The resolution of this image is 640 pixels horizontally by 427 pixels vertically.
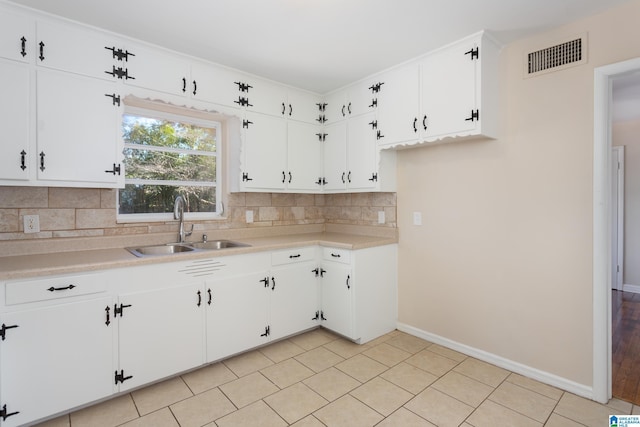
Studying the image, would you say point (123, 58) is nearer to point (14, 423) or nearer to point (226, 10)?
point (226, 10)

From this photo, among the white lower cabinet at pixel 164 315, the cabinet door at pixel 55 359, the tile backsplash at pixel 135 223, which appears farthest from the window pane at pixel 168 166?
the cabinet door at pixel 55 359

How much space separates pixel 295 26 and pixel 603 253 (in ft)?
8.25

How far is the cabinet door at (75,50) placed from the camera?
6.64 ft

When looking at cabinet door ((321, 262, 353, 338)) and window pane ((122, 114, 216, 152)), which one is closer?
window pane ((122, 114, 216, 152))

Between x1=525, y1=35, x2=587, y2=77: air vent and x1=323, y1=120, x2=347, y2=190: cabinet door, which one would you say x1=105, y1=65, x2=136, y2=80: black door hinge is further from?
x1=525, y1=35, x2=587, y2=77: air vent

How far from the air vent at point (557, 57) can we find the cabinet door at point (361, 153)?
4.22 ft

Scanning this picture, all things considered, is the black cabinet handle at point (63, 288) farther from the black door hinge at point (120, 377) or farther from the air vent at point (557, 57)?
the air vent at point (557, 57)

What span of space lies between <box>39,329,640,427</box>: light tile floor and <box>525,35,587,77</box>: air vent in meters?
2.22

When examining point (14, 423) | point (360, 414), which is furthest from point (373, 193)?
point (14, 423)

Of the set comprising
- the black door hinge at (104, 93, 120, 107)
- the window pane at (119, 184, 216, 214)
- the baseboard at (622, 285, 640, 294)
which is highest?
the black door hinge at (104, 93, 120, 107)

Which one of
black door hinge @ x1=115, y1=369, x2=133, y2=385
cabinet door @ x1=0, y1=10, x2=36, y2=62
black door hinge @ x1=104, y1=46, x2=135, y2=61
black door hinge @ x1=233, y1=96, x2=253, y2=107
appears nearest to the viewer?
cabinet door @ x1=0, y1=10, x2=36, y2=62

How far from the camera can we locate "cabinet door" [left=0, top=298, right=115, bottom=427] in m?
1.71

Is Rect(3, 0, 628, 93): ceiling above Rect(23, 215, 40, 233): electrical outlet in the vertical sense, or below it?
above

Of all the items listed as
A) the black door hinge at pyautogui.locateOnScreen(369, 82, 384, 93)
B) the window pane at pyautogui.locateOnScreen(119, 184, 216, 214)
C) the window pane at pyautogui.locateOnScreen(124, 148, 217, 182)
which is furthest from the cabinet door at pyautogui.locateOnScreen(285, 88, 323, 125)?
the window pane at pyautogui.locateOnScreen(119, 184, 216, 214)
